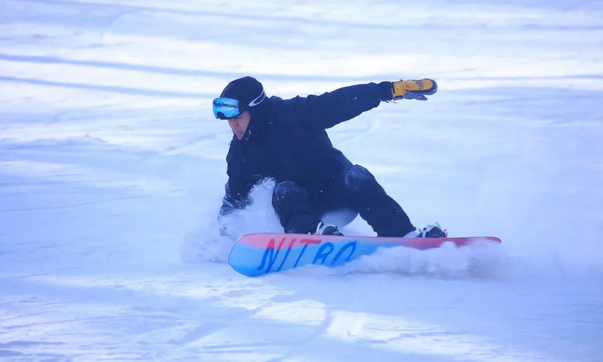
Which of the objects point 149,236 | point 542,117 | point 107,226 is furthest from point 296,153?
point 542,117

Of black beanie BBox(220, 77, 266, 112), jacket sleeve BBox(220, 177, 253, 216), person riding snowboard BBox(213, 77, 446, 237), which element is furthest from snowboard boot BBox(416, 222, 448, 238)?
black beanie BBox(220, 77, 266, 112)

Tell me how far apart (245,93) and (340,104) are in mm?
556

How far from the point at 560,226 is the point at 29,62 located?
1082 centimetres

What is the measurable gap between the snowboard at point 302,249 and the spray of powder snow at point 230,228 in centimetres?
41

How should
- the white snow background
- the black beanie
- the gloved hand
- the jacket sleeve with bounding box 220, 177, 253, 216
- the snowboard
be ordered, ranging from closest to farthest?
the white snow background, the snowboard, the gloved hand, the black beanie, the jacket sleeve with bounding box 220, 177, 253, 216

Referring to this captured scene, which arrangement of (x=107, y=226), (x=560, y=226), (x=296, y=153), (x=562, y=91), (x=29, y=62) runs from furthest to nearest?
(x=29, y=62)
(x=562, y=91)
(x=107, y=226)
(x=560, y=226)
(x=296, y=153)

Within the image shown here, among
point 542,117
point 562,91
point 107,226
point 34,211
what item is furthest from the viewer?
point 562,91

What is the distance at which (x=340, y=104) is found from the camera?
4414mm

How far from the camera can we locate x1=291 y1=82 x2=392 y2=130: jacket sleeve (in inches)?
172

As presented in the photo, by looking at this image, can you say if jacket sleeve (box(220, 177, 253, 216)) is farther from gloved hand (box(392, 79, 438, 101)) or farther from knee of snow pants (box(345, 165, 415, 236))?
gloved hand (box(392, 79, 438, 101))

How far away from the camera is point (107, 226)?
541cm

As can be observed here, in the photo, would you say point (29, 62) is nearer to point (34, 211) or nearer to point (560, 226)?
point (34, 211)

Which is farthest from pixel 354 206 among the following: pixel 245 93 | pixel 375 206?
pixel 245 93

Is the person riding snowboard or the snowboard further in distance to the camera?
the person riding snowboard
